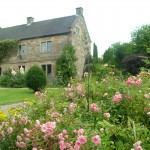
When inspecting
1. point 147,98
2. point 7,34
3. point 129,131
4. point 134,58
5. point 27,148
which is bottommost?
point 27,148

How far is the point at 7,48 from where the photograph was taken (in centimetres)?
3303

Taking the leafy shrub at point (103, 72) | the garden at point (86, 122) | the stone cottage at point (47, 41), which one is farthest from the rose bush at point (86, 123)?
the stone cottage at point (47, 41)

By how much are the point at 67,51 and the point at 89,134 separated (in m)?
26.1

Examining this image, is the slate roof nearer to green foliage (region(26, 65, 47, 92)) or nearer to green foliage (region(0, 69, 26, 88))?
green foliage (region(0, 69, 26, 88))

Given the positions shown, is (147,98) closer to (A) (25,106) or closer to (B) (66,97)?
(B) (66,97)

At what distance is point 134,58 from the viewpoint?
89.6ft

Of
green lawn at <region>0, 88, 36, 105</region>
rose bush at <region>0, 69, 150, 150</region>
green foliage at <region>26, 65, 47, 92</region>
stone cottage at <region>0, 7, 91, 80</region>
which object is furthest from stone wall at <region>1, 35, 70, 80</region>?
rose bush at <region>0, 69, 150, 150</region>

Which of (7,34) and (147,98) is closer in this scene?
(147,98)

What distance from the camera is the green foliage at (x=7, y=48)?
3228 centimetres

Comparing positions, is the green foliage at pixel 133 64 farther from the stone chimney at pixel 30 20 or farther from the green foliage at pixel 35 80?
the stone chimney at pixel 30 20

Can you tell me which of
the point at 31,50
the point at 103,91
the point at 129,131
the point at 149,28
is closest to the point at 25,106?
the point at 103,91

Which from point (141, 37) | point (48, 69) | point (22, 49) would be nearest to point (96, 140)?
point (48, 69)

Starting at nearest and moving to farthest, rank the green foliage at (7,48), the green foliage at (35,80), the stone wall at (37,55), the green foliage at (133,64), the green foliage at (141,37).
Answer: the green foliage at (35,80) → the green foliage at (133,64) → the stone wall at (37,55) → the green foliage at (7,48) → the green foliage at (141,37)

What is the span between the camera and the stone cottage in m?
30.4
